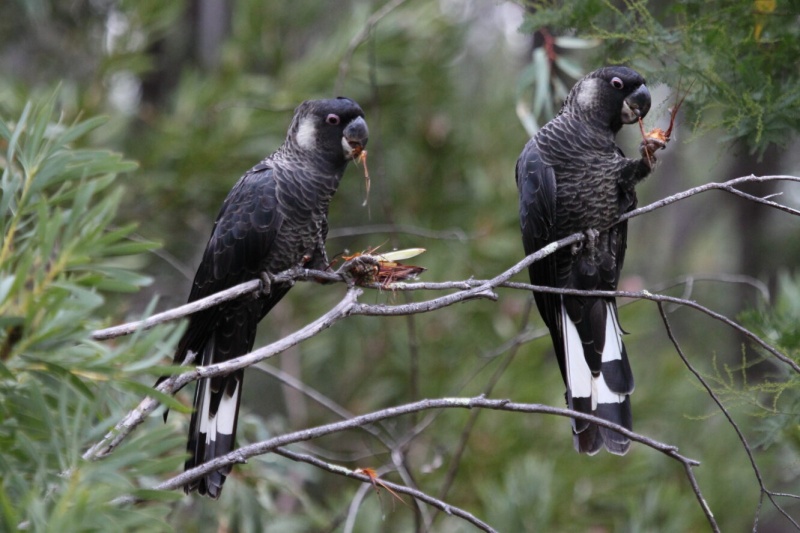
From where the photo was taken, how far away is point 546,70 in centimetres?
291

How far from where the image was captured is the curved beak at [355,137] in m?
2.79

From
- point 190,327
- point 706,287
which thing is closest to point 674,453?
point 190,327

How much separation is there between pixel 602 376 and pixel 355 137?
117 cm

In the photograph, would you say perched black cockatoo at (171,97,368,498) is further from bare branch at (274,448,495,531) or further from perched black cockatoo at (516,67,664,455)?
bare branch at (274,448,495,531)

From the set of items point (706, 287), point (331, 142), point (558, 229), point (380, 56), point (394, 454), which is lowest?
point (706, 287)

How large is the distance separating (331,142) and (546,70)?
0.82 meters

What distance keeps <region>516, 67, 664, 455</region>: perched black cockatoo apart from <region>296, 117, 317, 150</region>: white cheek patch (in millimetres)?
742

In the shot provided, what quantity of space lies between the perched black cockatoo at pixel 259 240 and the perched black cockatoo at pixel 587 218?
653 mm

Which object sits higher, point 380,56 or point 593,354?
point 380,56

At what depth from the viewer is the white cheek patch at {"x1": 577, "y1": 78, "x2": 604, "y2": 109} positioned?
104 inches

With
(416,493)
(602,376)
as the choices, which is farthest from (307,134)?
(416,493)

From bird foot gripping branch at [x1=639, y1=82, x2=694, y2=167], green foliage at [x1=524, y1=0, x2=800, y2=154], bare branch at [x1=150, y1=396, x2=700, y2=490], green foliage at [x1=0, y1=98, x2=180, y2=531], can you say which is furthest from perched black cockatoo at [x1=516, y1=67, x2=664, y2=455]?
green foliage at [x1=0, y1=98, x2=180, y2=531]

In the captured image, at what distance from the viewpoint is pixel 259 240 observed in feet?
8.84

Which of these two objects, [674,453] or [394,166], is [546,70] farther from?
[394,166]
